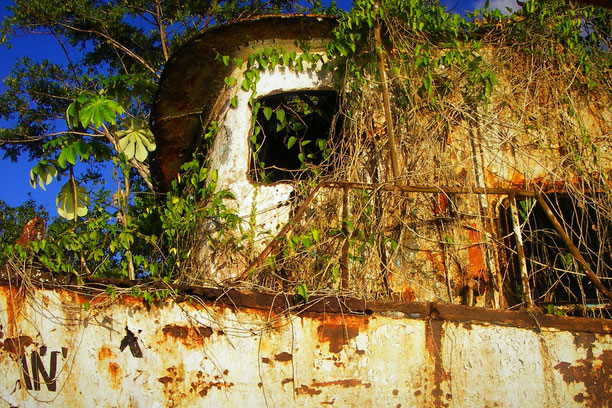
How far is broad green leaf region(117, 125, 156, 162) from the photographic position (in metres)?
6.91

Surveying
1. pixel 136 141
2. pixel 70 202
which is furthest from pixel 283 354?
pixel 136 141

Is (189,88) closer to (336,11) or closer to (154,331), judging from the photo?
(336,11)

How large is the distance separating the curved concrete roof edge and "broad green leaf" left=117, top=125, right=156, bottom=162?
151 millimetres

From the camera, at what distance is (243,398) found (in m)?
3.88

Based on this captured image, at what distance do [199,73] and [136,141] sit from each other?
129 cm

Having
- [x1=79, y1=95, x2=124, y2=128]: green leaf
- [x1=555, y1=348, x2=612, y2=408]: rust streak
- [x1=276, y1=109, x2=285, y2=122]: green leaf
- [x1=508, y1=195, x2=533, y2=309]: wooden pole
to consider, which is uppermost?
[x1=276, y1=109, x2=285, y2=122]: green leaf

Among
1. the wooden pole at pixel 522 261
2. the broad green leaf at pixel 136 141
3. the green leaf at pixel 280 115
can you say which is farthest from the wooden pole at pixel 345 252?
the broad green leaf at pixel 136 141

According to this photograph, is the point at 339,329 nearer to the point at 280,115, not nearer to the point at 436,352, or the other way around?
the point at 436,352

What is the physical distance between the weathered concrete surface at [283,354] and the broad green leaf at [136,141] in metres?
3.19

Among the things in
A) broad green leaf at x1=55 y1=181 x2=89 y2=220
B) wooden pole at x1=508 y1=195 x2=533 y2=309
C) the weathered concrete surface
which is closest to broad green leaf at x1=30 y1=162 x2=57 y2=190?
broad green leaf at x1=55 y1=181 x2=89 y2=220

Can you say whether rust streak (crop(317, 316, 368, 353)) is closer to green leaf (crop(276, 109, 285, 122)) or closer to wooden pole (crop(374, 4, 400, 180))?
wooden pole (crop(374, 4, 400, 180))

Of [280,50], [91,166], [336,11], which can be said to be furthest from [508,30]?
[91,166]

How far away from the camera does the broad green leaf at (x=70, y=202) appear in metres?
6.02

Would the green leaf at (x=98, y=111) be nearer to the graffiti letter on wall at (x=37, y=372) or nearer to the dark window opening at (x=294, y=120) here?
the dark window opening at (x=294, y=120)
